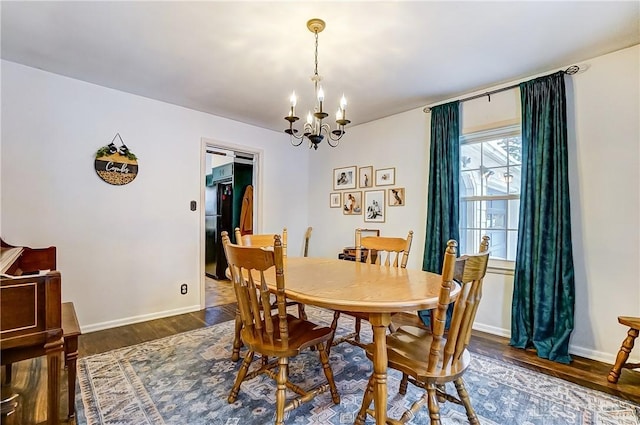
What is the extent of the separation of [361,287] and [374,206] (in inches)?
96.6

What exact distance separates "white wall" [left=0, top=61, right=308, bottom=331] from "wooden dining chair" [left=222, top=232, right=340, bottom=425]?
6.70 feet

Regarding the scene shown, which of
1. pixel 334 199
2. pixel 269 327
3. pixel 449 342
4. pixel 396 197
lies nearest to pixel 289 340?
pixel 269 327

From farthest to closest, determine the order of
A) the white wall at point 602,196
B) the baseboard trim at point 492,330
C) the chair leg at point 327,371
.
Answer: the baseboard trim at point 492,330
the white wall at point 602,196
the chair leg at point 327,371

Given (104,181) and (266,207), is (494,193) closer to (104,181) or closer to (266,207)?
(266,207)

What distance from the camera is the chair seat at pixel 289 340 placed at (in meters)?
1.57

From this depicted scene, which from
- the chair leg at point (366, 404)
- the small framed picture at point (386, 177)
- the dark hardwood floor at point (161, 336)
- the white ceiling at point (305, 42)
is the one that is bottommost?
the dark hardwood floor at point (161, 336)

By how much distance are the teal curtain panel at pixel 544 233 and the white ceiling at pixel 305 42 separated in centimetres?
37

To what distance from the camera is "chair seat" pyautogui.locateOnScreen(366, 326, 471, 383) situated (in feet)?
4.33

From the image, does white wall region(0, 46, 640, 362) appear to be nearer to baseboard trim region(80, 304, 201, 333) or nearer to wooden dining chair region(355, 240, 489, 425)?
baseboard trim region(80, 304, 201, 333)

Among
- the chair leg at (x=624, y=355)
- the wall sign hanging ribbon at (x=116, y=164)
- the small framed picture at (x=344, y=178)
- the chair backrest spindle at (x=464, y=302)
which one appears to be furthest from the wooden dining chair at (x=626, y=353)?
the wall sign hanging ribbon at (x=116, y=164)

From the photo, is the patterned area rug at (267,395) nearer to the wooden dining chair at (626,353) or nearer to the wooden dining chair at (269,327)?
the wooden dining chair at (269,327)

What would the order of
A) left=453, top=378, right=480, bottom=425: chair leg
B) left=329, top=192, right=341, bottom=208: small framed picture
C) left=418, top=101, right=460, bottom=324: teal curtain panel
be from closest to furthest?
left=453, top=378, right=480, bottom=425: chair leg
left=418, top=101, right=460, bottom=324: teal curtain panel
left=329, top=192, right=341, bottom=208: small framed picture

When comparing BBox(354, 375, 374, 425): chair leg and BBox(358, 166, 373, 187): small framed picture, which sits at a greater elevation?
BBox(358, 166, 373, 187): small framed picture

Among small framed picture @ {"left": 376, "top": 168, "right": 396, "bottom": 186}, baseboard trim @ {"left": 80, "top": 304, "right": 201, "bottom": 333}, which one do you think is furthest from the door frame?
small framed picture @ {"left": 376, "top": 168, "right": 396, "bottom": 186}
